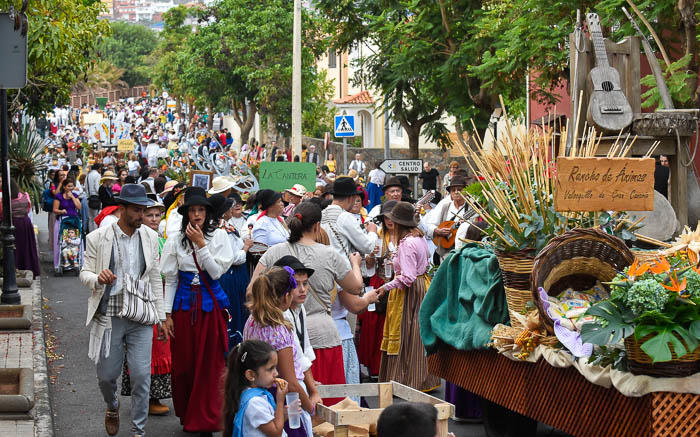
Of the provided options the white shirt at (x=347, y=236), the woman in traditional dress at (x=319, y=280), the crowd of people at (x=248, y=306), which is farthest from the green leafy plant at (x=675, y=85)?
the woman in traditional dress at (x=319, y=280)

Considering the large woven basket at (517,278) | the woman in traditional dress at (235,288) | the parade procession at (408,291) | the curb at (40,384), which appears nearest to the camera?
the parade procession at (408,291)

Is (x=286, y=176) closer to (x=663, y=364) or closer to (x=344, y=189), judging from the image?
(x=344, y=189)

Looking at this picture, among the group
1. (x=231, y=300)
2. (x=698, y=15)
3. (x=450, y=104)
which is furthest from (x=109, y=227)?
(x=450, y=104)

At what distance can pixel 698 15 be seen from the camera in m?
14.5

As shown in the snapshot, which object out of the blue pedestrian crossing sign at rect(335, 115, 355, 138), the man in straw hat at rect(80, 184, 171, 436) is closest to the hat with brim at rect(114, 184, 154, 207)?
the man in straw hat at rect(80, 184, 171, 436)

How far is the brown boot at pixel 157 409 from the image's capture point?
9.31m

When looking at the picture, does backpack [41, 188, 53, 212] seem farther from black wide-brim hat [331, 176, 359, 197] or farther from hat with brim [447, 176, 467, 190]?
black wide-brim hat [331, 176, 359, 197]

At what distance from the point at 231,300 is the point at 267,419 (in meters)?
4.87

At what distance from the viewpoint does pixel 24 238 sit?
A: 17125mm

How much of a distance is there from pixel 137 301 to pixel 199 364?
73 cm

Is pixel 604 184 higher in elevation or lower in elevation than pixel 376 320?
higher

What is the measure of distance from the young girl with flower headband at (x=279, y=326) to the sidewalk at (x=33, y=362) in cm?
294

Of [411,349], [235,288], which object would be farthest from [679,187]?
[235,288]

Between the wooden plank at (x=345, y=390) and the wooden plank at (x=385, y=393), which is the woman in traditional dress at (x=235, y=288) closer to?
the wooden plank at (x=345, y=390)
